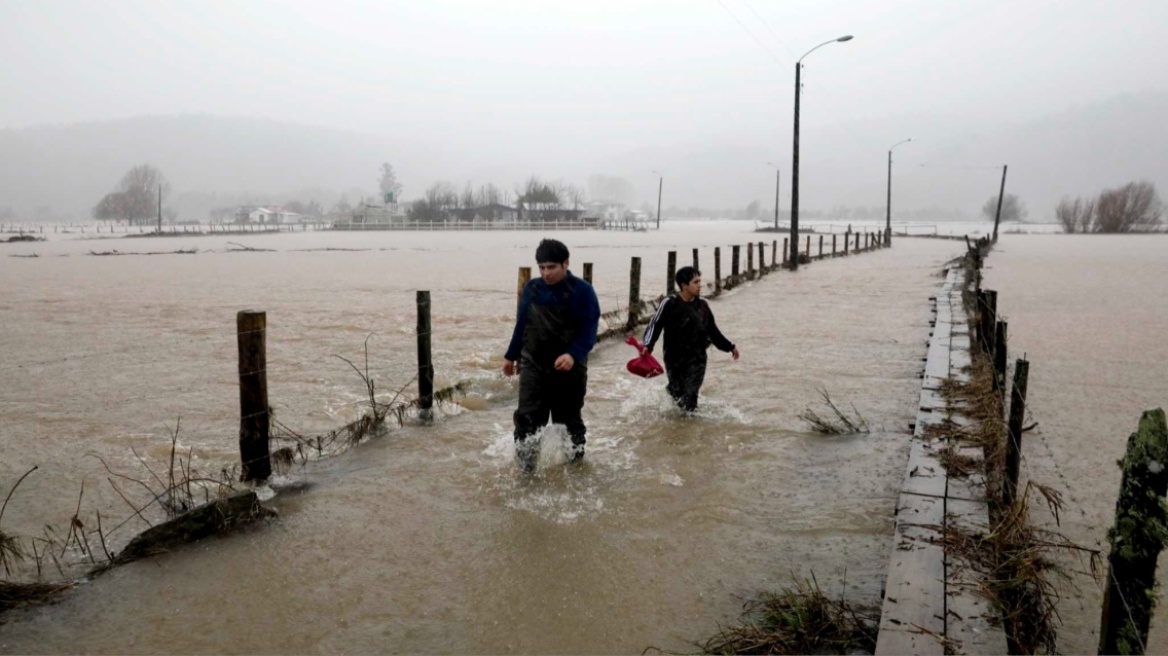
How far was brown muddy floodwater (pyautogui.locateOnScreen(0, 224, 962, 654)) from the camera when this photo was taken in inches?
165

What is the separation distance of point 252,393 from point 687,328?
3788 mm

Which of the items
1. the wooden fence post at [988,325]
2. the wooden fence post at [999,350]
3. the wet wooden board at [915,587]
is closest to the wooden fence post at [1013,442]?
the wet wooden board at [915,587]

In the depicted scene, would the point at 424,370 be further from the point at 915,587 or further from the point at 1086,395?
the point at 1086,395

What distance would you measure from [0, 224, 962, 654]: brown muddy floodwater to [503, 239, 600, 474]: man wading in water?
34cm

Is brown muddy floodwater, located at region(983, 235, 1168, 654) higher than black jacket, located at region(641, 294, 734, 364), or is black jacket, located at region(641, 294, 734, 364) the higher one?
black jacket, located at region(641, 294, 734, 364)

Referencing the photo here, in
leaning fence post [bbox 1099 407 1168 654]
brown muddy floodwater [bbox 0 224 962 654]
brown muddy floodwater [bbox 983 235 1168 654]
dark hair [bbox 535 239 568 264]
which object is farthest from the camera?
dark hair [bbox 535 239 568 264]

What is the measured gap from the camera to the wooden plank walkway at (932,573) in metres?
3.49

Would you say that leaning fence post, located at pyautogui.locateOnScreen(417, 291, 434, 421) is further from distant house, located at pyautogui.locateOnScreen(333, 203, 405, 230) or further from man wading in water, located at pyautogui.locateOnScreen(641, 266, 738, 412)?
distant house, located at pyautogui.locateOnScreen(333, 203, 405, 230)

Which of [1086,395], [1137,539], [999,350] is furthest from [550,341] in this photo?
[1086,395]

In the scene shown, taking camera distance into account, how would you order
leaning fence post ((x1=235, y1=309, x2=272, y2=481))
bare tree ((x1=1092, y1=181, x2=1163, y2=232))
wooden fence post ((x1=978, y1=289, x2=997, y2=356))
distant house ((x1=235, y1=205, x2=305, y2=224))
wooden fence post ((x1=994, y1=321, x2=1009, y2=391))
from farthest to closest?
distant house ((x1=235, y1=205, x2=305, y2=224)) < bare tree ((x1=1092, y1=181, x2=1163, y2=232)) < wooden fence post ((x1=978, y1=289, x2=997, y2=356)) < wooden fence post ((x1=994, y1=321, x2=1009, y2=391)) < leaning fence post ((x1=235, y1=309, x2=272, y2=481))

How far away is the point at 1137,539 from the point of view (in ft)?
8.48

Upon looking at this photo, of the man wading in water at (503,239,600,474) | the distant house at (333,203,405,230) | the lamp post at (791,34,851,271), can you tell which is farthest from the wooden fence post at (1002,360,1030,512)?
the distant house at (333,203,405,230)

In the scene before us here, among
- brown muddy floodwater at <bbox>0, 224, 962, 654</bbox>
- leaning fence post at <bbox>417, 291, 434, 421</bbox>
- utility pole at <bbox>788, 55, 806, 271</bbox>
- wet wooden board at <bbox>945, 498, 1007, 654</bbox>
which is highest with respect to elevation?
utility pole at <bbox>788, 55, 806, 271</bbox>

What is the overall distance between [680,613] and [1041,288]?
2430cm
